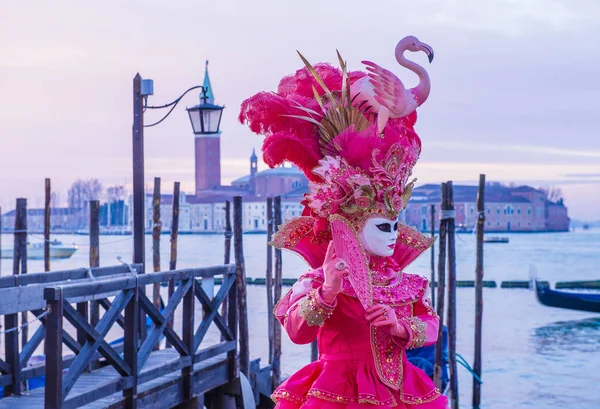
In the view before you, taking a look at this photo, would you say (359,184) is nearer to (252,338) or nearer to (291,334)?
(291,334)

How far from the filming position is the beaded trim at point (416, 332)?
352 centimetres

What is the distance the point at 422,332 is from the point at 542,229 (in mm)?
125505

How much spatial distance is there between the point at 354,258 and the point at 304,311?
26cm

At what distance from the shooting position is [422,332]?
3545 millimetres

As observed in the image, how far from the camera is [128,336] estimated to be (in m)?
6.53

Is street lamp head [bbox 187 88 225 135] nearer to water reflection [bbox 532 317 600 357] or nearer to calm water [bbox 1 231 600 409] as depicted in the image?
calm water [bbox 1 231 600 409]

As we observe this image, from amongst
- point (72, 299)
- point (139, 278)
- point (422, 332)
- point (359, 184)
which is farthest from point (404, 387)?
point (139, 278)

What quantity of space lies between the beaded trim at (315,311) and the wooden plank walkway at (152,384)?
2.76 m

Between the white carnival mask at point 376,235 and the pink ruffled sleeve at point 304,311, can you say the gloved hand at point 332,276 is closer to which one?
the pink ruffled sleeve at point 304,311

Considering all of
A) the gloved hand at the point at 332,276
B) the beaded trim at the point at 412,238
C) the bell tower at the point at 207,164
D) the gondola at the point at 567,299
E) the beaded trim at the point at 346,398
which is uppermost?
the bell tower at the point at 207,164

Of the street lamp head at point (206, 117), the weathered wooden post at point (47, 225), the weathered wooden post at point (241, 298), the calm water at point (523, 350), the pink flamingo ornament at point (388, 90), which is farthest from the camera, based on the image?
the calm water at point (523, 350)

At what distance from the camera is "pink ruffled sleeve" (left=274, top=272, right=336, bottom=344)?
342 centimetres

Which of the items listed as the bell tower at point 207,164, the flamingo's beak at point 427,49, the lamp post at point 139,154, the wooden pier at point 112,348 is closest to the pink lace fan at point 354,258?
the flamingo's beak at point 427,49

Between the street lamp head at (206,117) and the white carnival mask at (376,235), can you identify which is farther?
the street lamp head at (206,117)
